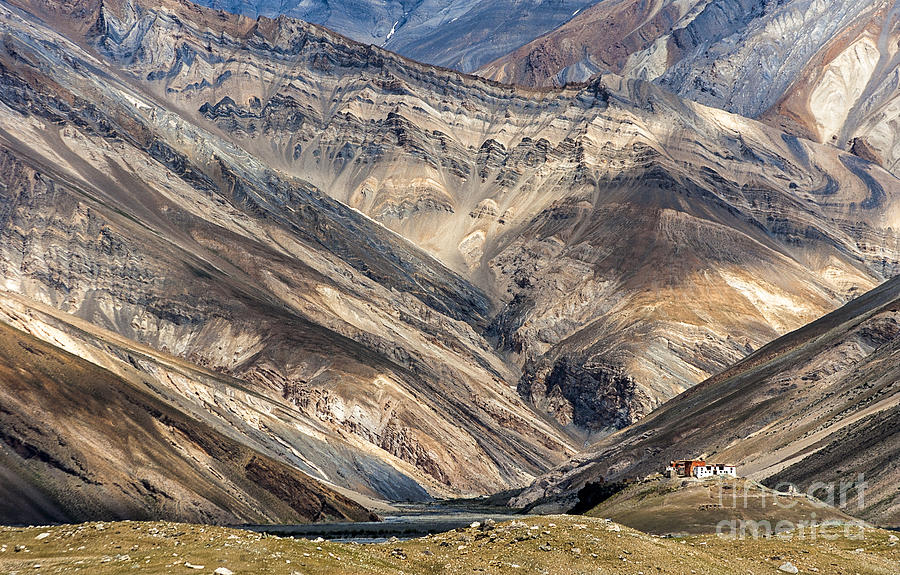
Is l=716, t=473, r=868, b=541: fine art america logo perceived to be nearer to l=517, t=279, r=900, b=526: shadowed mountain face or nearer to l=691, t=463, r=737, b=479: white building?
l=517, t=279, r=900, b=526: shadowed mountain face

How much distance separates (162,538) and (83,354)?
360 feet

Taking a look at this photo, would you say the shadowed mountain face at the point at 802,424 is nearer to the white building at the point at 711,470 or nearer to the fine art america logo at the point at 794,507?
the fine art america logo at the point at 794,507

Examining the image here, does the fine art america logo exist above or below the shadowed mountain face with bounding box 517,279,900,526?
below

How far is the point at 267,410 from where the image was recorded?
17500 cm

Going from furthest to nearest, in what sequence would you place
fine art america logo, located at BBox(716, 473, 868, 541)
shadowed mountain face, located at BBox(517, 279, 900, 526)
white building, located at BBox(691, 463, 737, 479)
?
white building, located at BBox(691, 463, 737, 479) → shadowed mountain face, located at BBox(517, 279, 900, 526) → fine art america logo, located at BBox(716, 473, 868, 541)

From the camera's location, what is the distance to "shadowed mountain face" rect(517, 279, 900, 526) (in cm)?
7300

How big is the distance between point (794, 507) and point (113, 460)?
76.9m

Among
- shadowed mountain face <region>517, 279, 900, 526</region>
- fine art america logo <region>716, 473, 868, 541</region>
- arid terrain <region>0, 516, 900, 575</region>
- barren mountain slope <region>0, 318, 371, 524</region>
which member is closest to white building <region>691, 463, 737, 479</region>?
shadowed mountain face <region>517, 279, 900, 526</region>

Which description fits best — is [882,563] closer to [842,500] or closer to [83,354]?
[842,500]

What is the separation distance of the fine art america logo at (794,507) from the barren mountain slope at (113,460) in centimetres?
6272

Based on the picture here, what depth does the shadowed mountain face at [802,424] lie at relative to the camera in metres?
73.0

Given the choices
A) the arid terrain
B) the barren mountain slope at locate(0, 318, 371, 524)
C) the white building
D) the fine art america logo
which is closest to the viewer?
the arid terrain

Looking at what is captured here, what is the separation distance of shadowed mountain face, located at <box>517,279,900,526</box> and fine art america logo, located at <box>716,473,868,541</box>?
37cm

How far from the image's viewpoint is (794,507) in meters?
59.5
